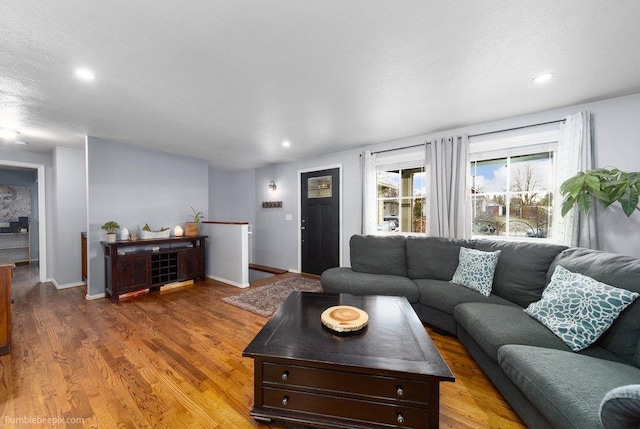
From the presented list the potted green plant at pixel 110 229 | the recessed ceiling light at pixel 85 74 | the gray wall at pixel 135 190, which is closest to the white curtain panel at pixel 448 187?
the recessed ceiling light at pixel 85 74

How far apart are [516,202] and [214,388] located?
3.74 m

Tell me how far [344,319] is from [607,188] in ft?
8.54

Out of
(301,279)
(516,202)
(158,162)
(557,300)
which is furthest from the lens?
(301,279)

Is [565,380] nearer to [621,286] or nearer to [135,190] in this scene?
[621,286]

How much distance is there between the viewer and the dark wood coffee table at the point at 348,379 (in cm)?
118

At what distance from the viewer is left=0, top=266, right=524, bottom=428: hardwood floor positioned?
1.42 meters

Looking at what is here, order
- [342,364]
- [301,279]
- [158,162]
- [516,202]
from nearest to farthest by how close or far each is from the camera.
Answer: [342,364] < [516,202] < [158,162] < [301,279]

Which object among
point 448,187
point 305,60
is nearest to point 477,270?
point 448,187

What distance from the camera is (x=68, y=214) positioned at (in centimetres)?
387

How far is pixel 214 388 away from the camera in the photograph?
1.66 metres

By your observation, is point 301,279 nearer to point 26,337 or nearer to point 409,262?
point 409,262

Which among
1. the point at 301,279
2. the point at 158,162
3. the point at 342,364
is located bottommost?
the point at 301,279

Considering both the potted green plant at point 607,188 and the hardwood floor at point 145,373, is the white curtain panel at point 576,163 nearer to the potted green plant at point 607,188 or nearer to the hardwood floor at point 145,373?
the potted green plant at point 607,188

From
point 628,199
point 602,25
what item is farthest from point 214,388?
point 628,199
